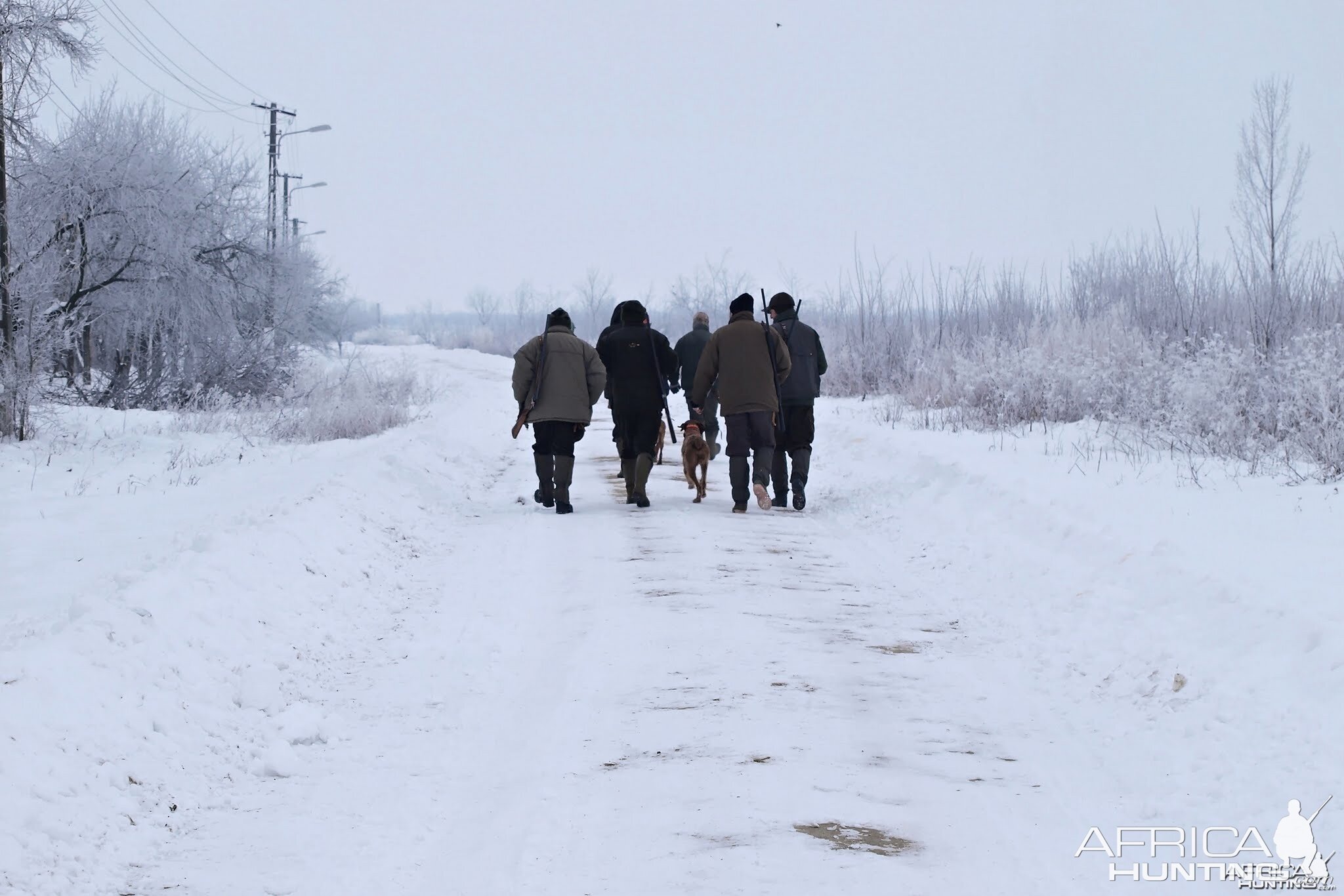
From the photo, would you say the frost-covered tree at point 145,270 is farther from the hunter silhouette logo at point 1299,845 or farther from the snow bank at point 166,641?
the hunter silhouette logo at point 1299,845

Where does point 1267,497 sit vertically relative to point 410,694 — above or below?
above

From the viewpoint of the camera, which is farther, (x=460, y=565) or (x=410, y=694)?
(x=460, y=565)

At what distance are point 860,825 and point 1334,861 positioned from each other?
1.49 m

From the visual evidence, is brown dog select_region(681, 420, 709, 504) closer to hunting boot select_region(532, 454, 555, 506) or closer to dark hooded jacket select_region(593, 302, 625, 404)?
dark hooded jacket select_region(593, 302, 625, 404)

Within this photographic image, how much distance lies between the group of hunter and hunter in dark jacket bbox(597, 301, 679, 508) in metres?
0.01

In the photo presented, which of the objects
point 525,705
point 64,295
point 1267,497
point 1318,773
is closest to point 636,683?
point 525,705

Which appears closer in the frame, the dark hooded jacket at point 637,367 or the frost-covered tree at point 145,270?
the dark hooded jacket at point 637,367

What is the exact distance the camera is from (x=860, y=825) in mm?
4109

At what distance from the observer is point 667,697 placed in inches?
221

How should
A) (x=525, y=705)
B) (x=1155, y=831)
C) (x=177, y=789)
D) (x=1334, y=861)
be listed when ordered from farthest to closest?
(x=525, y=705), (x=177, y=789), (x=1155, y=831), (x=1334, y=861)

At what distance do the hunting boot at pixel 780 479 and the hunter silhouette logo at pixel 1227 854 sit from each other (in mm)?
8699

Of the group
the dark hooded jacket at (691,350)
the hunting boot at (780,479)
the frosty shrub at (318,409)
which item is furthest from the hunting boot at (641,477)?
the frosty shrub at (318,409)

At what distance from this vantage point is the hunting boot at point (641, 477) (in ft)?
40.4

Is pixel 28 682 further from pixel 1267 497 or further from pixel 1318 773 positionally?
pixel 1267 497
